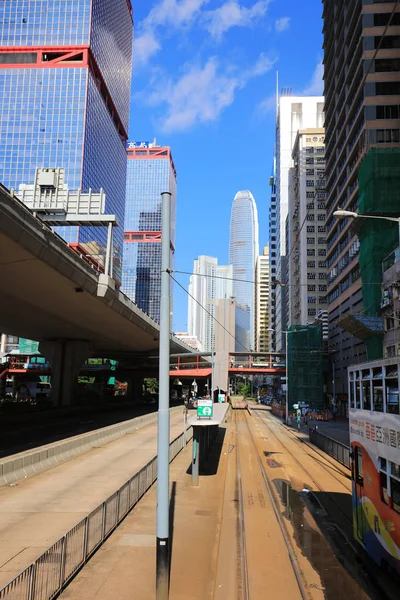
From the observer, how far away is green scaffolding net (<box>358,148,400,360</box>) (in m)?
46.8

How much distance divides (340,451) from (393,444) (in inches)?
686

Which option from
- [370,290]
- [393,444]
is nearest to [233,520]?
[393,444]

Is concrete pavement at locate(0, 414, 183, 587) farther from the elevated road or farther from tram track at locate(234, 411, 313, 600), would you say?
the elevated road

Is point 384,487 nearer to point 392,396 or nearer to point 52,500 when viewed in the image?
point 392,396

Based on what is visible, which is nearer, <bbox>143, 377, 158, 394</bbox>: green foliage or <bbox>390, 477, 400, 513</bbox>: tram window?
<bbox>390, 477, 400, 513</bbox>: tram window

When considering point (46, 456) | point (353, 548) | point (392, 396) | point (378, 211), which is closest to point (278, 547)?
point (353, 548)

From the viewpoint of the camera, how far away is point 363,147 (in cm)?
5653

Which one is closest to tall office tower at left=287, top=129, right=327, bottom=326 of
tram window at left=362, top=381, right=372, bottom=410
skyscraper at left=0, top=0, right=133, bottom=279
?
skyscraper at left=0, top=0, right=133, bottom=279

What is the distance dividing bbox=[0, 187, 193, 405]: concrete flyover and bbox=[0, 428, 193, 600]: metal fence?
1288 centimetres

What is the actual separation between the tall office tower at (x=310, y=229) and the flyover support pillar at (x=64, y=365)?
192 feet

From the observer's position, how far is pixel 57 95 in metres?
133

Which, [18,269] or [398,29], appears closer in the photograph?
[18,269]

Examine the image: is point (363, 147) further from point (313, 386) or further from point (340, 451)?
point (340, 451)

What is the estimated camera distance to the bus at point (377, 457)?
855 cm
